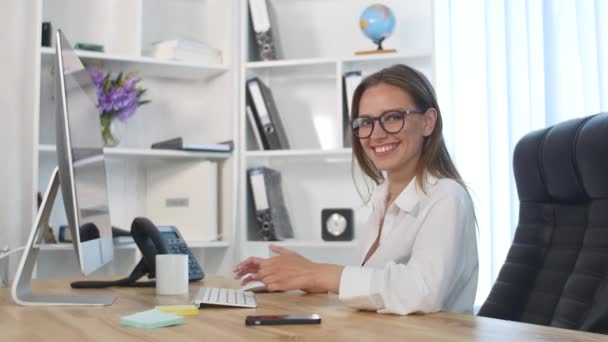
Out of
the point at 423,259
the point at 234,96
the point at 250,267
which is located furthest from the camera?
the point at 234,96

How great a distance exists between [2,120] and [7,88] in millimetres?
125

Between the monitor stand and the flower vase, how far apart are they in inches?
53.5

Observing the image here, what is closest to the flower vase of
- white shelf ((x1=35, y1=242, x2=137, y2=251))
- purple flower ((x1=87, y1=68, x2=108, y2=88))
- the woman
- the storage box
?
purple flower ((x1=87, y1=68, x2=108, y2=88))

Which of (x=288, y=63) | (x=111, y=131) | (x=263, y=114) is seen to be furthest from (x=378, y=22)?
(x=111, y=131)

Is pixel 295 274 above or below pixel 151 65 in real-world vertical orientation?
below

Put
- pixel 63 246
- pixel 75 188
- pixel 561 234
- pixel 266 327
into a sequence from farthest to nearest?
pixel 63 246, pixel 561 234, pixel 75 188, pixel 266 327

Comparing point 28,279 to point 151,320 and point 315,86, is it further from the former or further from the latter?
point 315,86

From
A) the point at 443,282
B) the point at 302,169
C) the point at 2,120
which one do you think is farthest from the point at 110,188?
the point at 443,282

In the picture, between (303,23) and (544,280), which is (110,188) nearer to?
(303,23)

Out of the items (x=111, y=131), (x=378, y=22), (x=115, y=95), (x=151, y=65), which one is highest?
(x=378, y=22)

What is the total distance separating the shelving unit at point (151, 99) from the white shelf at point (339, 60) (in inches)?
4.9

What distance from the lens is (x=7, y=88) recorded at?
2.54 metres

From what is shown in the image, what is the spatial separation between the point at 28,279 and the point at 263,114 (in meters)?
1.58

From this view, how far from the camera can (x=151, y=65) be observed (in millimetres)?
2727
